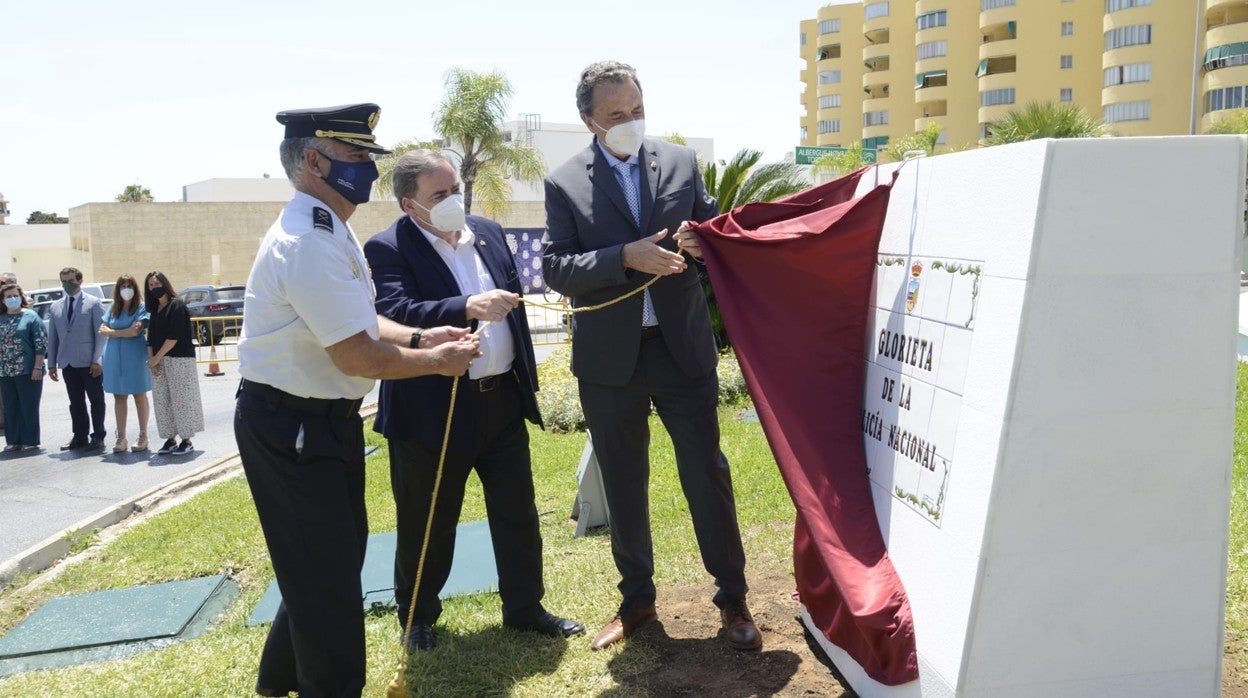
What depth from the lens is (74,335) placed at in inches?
452

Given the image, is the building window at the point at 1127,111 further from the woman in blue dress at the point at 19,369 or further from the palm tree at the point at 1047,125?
the woman in blue dress at the point at 19,369

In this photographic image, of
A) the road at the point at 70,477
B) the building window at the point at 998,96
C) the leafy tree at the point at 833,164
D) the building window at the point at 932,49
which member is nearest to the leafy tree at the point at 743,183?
the road at the point at 70,477

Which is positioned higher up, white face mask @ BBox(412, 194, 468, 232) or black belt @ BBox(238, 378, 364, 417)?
white face mask @ BBox(412, 194, 468, 232)

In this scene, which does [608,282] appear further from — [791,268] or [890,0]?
[890,0]

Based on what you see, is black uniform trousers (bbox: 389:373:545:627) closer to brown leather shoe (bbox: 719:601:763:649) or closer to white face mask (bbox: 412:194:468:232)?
white face mask (bbox: 412:194:468:232)

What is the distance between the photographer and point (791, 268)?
3.63 meters

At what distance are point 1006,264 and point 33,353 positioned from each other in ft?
38.2

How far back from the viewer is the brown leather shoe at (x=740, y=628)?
3.95 meters

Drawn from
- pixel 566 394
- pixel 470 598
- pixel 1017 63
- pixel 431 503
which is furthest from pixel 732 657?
pixel 1017 63

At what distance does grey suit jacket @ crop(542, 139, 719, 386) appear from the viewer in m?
4.03

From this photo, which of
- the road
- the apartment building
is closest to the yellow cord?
the road

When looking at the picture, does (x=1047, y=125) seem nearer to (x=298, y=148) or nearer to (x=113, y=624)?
(x=113, y=624)

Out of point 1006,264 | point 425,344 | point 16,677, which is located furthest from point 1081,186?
point 16,677

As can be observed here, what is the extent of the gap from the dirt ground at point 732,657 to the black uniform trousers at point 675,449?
7.7 inches
